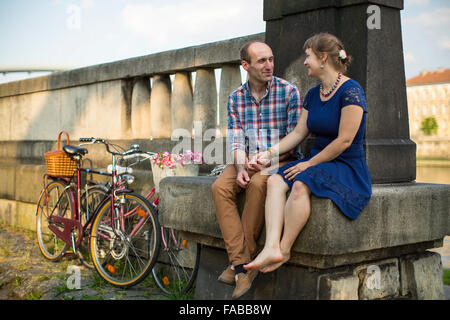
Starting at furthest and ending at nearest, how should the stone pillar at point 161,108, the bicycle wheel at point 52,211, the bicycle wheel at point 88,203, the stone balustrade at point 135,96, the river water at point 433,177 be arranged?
the river water at point 433,177 → the bicycle wheel at point 52,211 → the stone pillar at point 161,108 → the bicycle wheel at point 88,203 → the stone balustrade at point 135,96

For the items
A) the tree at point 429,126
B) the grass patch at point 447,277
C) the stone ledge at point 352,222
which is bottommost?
the grass patch at point 447,277

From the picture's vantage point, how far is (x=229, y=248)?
12.1 ft

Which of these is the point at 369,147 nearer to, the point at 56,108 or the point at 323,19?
the point at 323,19

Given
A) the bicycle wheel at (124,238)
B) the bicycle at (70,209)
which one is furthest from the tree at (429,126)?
the bicycle wheel at (124,238)

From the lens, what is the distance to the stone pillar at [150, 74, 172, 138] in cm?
629

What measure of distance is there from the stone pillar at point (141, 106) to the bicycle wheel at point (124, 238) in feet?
4.50

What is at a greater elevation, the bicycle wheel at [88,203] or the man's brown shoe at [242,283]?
the bicycle wheel at [88,203]

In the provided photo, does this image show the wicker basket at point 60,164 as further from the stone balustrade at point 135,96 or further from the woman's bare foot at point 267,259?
the woman's bare foot at point 267,259

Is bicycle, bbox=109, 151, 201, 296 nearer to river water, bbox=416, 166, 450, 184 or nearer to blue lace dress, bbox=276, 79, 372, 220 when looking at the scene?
blue lace dress, bbox=276, 79, 372, 220

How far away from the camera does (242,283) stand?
11.9 ft

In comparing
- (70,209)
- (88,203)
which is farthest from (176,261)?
(70,209)

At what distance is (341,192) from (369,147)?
68 centimetres

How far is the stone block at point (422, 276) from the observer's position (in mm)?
4055

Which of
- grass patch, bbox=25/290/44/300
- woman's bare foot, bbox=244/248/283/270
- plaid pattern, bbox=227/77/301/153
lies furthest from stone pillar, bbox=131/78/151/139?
woman's bare foot, bbox=244/248/283/270
